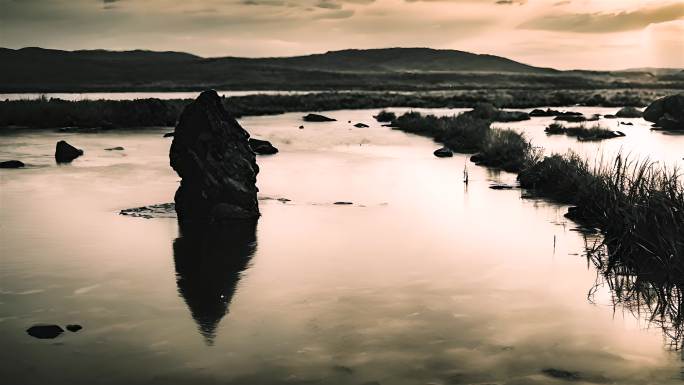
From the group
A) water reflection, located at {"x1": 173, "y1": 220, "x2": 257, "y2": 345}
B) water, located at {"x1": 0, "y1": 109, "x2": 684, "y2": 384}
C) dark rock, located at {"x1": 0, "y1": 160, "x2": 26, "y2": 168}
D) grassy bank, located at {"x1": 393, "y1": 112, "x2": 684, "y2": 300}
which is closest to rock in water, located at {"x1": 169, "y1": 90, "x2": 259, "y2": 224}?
water reflection, located at {"x1": 173, "y1": 220, "x2": 257, "y2": 345}

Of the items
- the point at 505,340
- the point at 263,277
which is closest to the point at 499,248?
the point at 263,277

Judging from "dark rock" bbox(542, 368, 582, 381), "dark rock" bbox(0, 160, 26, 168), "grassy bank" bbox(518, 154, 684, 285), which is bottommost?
"dark rock" bbox(0, 160, 26, 168)

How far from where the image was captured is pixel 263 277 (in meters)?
10.6

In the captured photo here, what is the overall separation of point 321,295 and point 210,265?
2.45 m

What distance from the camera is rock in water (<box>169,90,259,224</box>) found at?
14570 millimetres

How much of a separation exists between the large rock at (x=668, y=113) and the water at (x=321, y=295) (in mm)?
24081

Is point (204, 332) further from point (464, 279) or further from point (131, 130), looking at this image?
point (131, 130)

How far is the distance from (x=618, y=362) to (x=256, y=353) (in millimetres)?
3273

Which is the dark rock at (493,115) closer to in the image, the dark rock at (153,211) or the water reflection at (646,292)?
the dark rock at (153,211)

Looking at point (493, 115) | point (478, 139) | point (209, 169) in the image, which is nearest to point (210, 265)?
point (209, 169)

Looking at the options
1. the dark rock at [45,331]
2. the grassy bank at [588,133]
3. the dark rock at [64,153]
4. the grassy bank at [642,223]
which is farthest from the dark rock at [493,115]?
the dark rock at [45,331]

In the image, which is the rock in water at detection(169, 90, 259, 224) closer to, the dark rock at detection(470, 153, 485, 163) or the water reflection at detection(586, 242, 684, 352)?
the water reflection at detection(586, 242, 684, 352)

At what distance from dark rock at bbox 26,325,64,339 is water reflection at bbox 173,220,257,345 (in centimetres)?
139

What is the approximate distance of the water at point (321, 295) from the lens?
7086mm
